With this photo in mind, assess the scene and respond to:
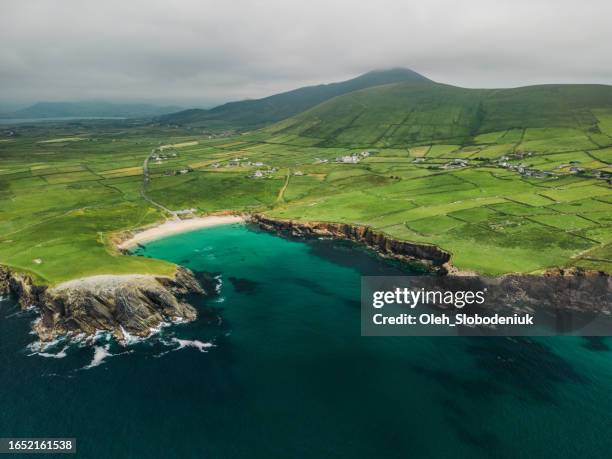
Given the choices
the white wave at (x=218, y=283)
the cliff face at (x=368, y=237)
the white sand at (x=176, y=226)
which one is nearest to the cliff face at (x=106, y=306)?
the white wave at (x=218, y=283)

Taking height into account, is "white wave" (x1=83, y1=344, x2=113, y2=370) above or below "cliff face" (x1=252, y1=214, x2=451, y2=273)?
below

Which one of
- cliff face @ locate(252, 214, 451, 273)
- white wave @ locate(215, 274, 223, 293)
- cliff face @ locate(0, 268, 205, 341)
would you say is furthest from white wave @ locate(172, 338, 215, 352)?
cliff face @ locate(252, 214, 451, 273)

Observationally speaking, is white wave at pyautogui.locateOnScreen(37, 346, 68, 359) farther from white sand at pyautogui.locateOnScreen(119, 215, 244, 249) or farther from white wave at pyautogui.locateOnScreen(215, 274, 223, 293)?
white sand at pyautogui.locateOnScreen(119, 215, 244, 249)

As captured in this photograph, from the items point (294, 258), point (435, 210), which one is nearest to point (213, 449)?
point (294, 258)

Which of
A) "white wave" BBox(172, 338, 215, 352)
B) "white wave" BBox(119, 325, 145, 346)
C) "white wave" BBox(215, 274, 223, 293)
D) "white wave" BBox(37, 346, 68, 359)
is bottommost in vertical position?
"white wave" BBox(37, 346, 68, 359)

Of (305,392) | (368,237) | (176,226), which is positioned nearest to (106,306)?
(305,392)

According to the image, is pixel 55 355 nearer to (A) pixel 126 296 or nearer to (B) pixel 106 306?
(B) pixel 106 306
